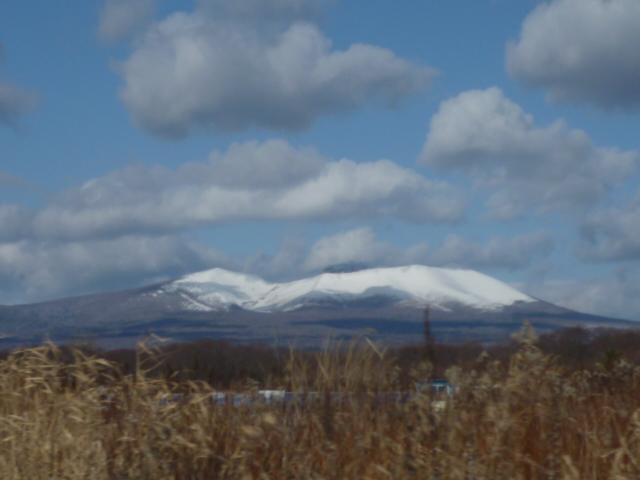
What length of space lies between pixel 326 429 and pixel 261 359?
16.7ft

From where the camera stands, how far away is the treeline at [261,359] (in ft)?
23.6

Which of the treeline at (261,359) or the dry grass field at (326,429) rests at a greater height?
the treeline at (261,359)

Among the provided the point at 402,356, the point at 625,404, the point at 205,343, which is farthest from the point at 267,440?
the point at 205,343

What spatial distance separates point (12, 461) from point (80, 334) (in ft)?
6.82

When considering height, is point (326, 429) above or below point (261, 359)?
below

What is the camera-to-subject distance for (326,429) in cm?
629

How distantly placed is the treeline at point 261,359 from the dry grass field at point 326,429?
0.51 ft

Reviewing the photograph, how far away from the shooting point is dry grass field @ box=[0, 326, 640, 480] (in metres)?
5.66

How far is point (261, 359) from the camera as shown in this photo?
11297 millimetres

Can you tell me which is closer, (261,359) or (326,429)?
(326,429)

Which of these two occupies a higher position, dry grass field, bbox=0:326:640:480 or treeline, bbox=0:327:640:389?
treeline, bbox=0:327:640:389

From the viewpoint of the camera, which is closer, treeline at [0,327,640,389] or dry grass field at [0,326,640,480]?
dry grass field at [0,326,640,480]

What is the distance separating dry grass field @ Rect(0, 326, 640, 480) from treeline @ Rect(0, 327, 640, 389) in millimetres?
156

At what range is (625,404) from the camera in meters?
7.39
